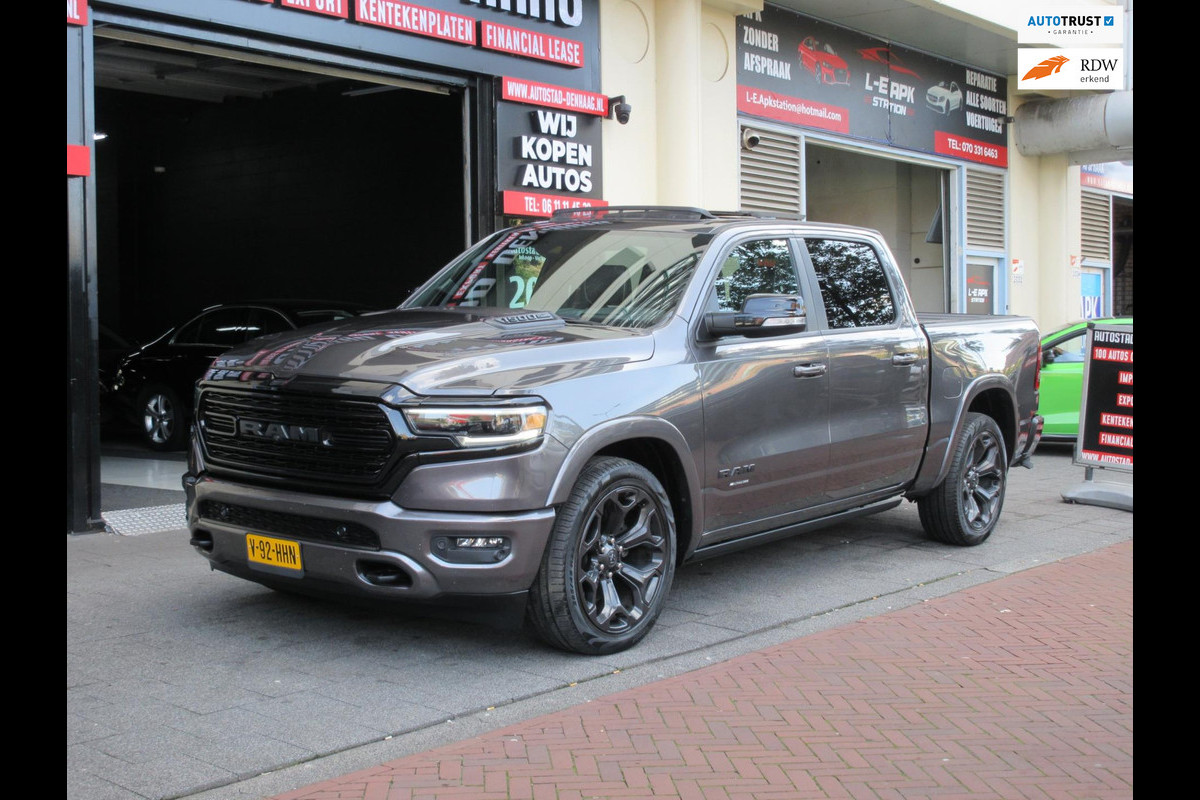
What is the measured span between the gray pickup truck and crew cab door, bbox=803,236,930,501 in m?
0.02

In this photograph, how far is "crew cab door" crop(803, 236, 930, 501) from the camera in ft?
21.6

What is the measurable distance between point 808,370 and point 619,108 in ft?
21.4

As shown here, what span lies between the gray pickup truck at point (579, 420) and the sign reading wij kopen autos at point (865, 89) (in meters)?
Answer: 7.73

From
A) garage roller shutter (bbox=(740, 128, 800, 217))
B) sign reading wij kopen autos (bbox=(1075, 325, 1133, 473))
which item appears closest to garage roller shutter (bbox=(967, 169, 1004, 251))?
garage roller shutter (bbox=(740, 128, 800, 217))

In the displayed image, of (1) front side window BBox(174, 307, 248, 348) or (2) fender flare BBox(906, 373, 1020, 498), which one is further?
(1) front side window BBox(174, 307, 248, 348)

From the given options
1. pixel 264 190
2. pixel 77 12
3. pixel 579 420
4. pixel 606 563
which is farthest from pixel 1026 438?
pixel 264 190

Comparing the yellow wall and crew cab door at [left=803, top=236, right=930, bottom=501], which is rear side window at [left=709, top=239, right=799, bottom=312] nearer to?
crew cab door at [left=803, top=236, right=930, bottom=501]

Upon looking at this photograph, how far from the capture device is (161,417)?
1307 centimetres

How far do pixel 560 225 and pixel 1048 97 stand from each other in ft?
52.1

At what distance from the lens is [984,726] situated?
444cm

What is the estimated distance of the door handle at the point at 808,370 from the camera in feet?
20.4

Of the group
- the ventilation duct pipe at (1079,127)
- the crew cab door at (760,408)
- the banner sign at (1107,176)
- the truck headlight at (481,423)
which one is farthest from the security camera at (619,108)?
the banner sign at (1107,176)

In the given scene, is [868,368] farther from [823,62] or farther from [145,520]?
[823,62]
